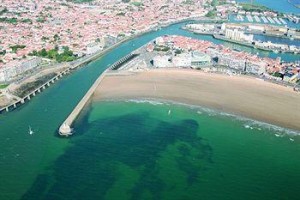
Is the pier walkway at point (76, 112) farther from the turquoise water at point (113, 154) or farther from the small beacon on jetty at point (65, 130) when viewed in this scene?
the turquoise water at point (113, 154)

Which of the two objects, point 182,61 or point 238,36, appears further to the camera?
point 238,36

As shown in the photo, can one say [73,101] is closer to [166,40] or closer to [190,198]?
[190,198]

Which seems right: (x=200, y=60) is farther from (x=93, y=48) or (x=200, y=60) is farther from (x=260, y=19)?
(x=260, y=19)

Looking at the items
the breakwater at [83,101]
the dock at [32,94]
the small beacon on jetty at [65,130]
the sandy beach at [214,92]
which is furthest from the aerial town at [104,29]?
the small beacon on jetty at [65,130]

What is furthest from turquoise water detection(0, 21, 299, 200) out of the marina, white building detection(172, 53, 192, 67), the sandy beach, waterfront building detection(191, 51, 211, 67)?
the marina

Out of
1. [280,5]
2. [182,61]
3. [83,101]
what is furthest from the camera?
[280,5]

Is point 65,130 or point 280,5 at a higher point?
point 280,5

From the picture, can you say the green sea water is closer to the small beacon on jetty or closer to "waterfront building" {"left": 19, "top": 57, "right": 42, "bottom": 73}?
the small beacon on jetty

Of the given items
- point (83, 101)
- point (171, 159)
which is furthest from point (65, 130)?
point (171, 159)
